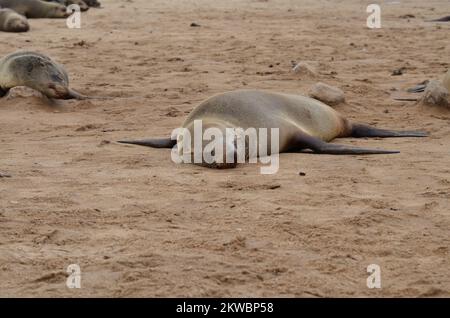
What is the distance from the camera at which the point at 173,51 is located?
1036cm

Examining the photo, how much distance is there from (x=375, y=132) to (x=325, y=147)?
75 centimetres

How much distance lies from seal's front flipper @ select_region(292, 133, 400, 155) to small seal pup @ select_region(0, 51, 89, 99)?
2.59 meters

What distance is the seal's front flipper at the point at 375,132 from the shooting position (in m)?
6.04

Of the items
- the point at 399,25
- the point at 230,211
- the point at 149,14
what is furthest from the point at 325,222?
the point at 149,14

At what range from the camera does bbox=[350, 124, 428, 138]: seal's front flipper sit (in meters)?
6.04

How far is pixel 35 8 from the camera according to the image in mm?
14516

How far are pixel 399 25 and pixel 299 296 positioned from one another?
10.8 metres
